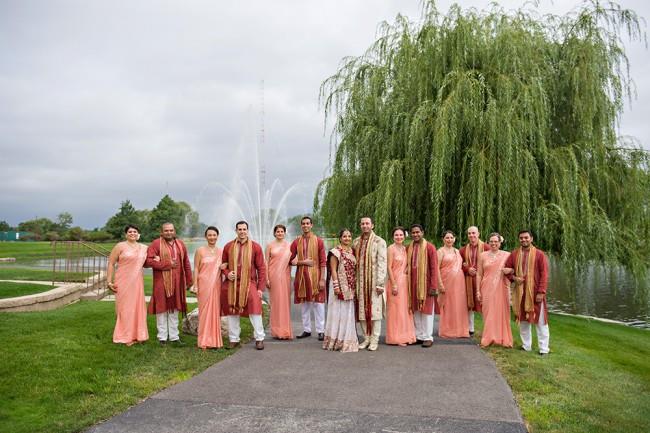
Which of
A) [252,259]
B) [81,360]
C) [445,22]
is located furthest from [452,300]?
[445,22]

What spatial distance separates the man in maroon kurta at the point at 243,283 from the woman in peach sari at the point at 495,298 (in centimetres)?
325

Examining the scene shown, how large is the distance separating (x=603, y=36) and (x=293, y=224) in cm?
1408

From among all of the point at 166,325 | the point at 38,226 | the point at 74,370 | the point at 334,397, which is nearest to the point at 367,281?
the point at 334,397

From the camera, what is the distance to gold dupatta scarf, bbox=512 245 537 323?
681 cm

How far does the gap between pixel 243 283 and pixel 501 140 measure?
577 centimetres

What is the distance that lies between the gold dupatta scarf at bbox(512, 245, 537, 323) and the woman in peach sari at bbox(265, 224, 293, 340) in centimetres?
333

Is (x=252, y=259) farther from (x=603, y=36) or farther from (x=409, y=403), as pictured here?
(x=603, y=36)

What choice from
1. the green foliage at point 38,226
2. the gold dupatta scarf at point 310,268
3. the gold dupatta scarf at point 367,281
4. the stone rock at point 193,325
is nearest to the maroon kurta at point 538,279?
the gold dupatta scarf at point 367,281

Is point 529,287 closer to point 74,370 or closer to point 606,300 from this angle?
point 74,370

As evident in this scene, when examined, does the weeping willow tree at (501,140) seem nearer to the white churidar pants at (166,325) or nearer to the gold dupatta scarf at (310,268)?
the gold dupatta scarf at (310,268)

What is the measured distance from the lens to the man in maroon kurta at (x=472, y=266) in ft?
26.0

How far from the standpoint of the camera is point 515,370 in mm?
5746

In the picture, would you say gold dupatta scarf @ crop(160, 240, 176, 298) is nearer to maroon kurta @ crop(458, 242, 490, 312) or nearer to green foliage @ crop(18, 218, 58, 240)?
maroon kurta @ crop(458, 242, 490, 312)

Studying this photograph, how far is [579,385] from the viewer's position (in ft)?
17.4
